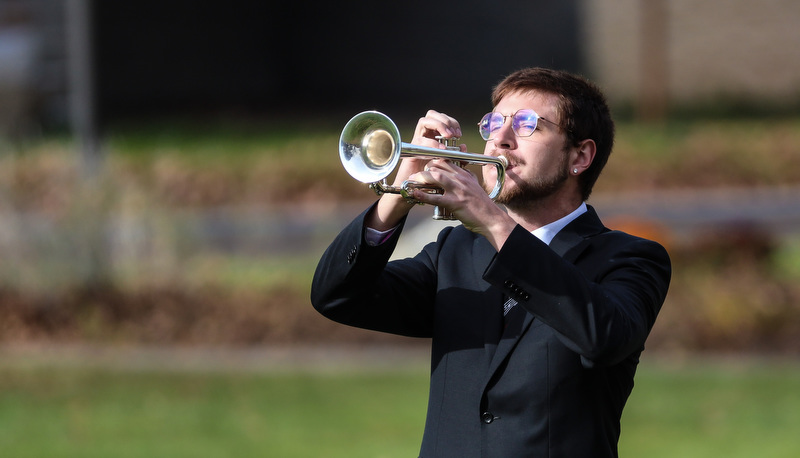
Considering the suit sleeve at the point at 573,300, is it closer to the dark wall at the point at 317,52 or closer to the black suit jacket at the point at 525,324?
the black suit jacket at the point at 525,324

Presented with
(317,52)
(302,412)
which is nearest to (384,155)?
(302,412)

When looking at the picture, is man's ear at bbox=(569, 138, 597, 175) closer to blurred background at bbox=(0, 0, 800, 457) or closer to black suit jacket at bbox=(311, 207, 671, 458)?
black suit jacket at bbox=(311, 207, 671, 458)

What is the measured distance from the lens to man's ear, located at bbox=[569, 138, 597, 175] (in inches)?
117

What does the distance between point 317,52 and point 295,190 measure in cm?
1314

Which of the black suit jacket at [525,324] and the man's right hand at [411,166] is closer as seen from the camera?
the black suit jacket at [525,324]

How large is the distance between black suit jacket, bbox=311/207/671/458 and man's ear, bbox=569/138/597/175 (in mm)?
139

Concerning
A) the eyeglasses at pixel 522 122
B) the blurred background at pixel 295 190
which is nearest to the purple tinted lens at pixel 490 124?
the eyeglasses at pixel 522 122

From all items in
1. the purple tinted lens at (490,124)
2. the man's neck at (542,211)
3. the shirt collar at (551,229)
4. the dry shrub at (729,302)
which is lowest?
the dry shrub at (729,302)

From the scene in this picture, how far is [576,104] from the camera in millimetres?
2969

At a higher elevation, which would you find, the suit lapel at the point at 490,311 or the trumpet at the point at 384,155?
the trumpet at the point at 384,155

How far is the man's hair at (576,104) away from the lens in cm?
296

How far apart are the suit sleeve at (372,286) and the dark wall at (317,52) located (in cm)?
2148

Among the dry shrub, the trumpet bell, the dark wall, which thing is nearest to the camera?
the trumpet bell

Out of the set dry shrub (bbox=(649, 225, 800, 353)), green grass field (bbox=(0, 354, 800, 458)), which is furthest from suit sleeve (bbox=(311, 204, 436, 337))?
dry shrub (bbox=(649, 225, 800, 353))
